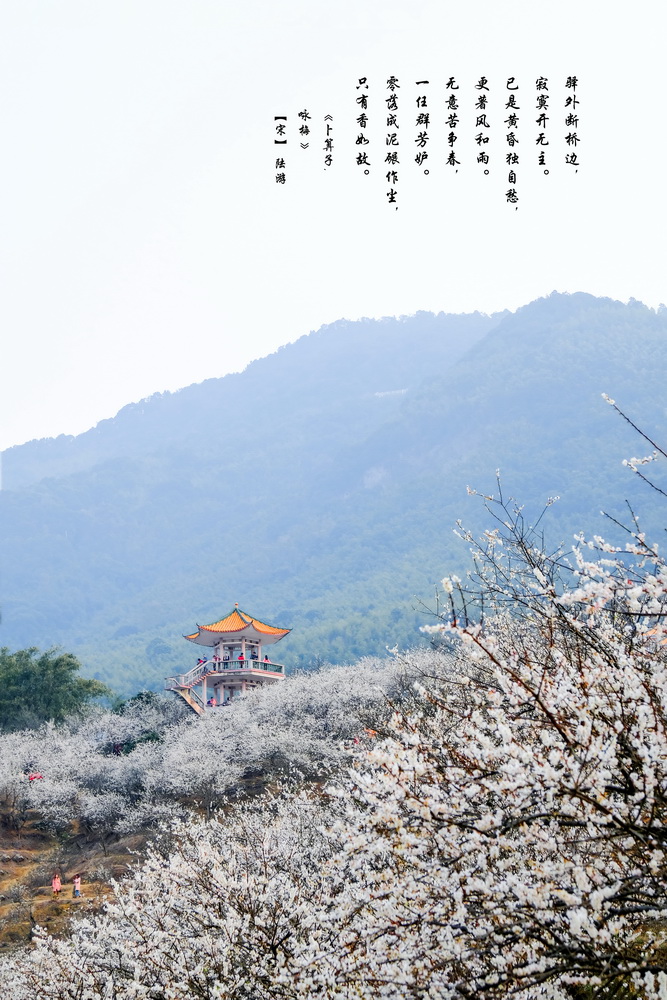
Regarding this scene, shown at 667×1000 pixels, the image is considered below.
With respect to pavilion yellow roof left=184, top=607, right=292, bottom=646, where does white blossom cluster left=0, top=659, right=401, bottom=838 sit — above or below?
below

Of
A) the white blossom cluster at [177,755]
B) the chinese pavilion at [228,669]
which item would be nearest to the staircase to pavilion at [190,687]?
the chinese pavilion at [228,669]

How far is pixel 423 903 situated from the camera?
542 centimetres

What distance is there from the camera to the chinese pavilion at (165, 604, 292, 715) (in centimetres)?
4672

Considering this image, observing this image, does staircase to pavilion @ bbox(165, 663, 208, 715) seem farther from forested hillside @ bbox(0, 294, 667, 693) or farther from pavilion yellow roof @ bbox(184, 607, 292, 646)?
forested hillside @ bbox(0, 294, 667, 693)

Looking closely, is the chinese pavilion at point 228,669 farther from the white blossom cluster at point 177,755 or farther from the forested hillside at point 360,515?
the forested hillside at point 360,515

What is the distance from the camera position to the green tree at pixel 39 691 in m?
46.0

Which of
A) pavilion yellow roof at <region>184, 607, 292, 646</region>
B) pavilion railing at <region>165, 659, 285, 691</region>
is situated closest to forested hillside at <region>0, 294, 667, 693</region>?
pavilion yellow roof at <region>184, 607, 292, 646</region>

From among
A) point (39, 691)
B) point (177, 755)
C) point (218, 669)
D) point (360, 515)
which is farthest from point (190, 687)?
point (360, 515)

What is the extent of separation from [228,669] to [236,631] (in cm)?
227

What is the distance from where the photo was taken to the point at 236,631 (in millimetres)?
48031

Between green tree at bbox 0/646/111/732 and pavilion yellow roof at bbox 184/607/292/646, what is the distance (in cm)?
721

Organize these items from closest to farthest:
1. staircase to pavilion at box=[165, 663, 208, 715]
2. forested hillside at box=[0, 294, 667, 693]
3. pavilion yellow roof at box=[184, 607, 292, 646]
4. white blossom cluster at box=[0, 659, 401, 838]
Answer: white blossom cluster at box=[0, 659, 401, 838] < staircase to pavilion at box=[165, 663, 208, 715] < pavilion yellow roof at box=[184, 607, 292, 646] < forested hillside at box=[0, 294, 667, 693]

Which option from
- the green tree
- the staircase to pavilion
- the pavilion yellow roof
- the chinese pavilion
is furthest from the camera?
the pavilion yellow roof

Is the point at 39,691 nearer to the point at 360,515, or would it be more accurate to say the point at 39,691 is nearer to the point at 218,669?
the point at 218,669
